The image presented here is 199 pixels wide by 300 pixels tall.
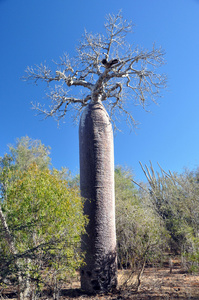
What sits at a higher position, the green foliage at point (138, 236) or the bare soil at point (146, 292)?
the green foliage at point (138, 236)

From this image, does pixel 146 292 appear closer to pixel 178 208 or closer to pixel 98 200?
Result: pixel 98 200

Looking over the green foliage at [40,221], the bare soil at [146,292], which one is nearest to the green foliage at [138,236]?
the bare soil at [146,292]

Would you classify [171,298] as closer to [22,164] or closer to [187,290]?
[187,290]

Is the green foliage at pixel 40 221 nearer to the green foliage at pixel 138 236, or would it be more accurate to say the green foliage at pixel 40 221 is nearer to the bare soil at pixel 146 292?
the bare soil at pixel 146 292

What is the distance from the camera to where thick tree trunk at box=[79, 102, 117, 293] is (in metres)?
4.88

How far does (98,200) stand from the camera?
5117 millimetres

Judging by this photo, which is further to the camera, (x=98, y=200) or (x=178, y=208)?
(x=178, y=208)

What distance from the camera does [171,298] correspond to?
4.60 metres

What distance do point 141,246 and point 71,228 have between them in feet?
6.09

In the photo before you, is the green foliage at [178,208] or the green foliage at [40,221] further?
the green foliage at [178,208]

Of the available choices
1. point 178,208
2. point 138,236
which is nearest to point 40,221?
point 138,236

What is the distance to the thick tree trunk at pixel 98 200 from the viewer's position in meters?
4.88

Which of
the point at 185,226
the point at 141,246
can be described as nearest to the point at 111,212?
the point at 141,246

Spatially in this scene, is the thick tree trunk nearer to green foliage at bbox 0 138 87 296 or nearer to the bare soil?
the bare soil
